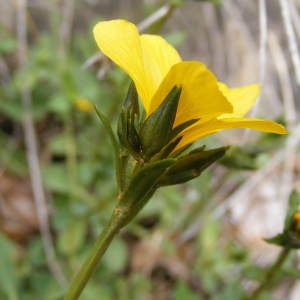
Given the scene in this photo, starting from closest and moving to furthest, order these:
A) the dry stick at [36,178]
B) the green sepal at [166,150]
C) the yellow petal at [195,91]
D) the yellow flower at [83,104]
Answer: the yellow petal at [195,91], the green sepal at [166,150], the dry stick at [36,178], the yellow flower at [83,104]

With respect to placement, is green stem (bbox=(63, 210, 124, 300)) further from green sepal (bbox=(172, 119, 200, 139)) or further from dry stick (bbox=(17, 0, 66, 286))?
dry stick (bbox=(17, 0, 66, 286))

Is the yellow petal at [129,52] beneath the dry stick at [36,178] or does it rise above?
above

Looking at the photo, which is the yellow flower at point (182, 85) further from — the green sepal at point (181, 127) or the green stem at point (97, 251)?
the green stem at point (97, 251)

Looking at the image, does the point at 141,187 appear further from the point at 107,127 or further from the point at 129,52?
the point at 129,52

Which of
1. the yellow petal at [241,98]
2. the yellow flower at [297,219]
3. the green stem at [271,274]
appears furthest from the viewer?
the green stem at [271,274]

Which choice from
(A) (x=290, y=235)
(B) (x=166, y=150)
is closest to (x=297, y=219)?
(A) (x=290, y=235)

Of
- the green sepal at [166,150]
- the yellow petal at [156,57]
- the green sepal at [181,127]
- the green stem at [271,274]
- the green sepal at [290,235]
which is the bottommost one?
the green stem at [271,274]

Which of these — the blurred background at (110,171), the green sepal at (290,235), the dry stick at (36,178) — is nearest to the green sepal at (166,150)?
the green sepal at (290,235)
